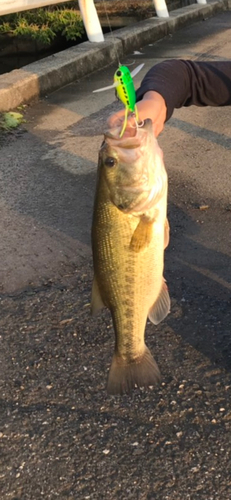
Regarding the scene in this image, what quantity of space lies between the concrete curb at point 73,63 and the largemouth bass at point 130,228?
5809mm

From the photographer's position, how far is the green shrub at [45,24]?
40.9ft

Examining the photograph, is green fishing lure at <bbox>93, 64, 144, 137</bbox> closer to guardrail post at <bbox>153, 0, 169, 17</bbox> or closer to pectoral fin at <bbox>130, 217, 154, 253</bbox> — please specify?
pectoral fin at <bbox>130, 217, 154, 253</bbox>

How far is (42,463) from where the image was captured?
332 centimetres

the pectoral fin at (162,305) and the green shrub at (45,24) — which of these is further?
the green shrub at (45,24)

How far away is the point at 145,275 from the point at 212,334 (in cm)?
159

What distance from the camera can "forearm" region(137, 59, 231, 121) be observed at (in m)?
3.26

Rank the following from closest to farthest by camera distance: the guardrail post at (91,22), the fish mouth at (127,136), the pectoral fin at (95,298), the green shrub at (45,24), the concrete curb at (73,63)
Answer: the fish mouth at (127,136) < the pectoral fin at (95,298) < the concrete curb at (73,63) < the guardrail post at (91,22) < the green shrub at (45,24)

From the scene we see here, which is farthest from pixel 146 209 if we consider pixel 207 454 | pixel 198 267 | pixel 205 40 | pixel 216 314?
pixel 205 40

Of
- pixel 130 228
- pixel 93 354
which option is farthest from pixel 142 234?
pixel 93 354

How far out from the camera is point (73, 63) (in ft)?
31.7

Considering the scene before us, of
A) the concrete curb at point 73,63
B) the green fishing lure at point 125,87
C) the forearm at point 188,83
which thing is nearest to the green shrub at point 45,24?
the concrete curb at point 73,63

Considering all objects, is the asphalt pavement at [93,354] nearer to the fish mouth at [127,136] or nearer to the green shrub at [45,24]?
the fish mouth at [127,136]

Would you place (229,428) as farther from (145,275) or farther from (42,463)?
(145,275)

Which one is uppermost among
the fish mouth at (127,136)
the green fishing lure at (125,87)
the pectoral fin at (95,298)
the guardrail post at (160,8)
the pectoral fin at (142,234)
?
the green fishing lure at (125,87)
